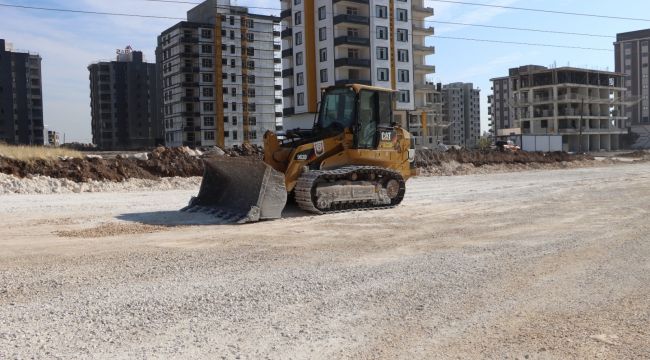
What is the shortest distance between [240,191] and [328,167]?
218cm

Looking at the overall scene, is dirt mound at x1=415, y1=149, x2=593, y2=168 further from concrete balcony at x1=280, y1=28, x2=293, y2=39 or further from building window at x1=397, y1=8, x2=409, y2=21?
concrete balcony at x1=280, y1=28, x2=293, y2=39

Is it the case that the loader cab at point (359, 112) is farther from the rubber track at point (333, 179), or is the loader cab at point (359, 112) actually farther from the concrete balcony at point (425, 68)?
the concrete balcony at point (425, 68)

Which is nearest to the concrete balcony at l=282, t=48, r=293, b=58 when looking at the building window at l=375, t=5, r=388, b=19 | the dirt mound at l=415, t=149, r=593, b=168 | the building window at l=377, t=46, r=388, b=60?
the building window at l=377, t=46, r=388, b=60

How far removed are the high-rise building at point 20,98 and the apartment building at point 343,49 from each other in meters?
68.0

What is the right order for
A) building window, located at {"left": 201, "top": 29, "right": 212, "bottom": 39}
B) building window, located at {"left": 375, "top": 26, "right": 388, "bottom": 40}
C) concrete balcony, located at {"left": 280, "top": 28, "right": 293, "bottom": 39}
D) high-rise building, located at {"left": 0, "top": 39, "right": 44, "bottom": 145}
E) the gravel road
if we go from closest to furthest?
the gravel road → building window, located at {"left": 375, "top": 26, "right": 388, "bottom": 40} → concrete balcony, located at {"left": 280, "top": 28, "right": 293, "bottom": 39} → building window, located at {"left": 201, "top": 29, "right": 212, "bottom": 39} → high-rise building, located at {"left": 0, "top": 39, "right": 44, "bottom": 145}

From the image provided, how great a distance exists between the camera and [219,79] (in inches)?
3782

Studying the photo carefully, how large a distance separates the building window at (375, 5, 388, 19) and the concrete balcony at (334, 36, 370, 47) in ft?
12.5

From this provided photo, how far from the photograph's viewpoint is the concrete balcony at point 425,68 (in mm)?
81062

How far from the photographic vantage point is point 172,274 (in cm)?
738

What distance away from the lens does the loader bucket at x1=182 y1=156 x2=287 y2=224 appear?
40.8 feet

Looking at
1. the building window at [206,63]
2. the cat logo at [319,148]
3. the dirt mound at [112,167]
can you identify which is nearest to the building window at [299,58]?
the building window at [206,63]

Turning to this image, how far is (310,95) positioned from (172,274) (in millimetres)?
68533

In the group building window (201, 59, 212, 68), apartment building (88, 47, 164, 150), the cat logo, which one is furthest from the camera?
apartment building (88, 47, 164, 150)

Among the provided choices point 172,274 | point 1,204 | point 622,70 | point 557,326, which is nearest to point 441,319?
point 557,326
